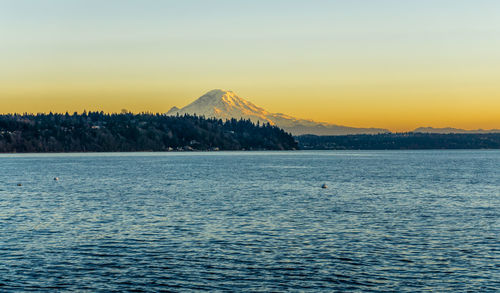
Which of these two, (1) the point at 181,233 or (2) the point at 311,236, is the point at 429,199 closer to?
(2) the point at 311,236

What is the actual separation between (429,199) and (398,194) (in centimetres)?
959

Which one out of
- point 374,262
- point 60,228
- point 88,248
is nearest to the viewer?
point 374,262

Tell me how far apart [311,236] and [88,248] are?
751 inches

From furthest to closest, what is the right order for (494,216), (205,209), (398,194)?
1. (398,194)
2. (205,209)
3. (494,216)

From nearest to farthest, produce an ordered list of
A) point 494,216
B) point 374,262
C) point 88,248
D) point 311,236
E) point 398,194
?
point 374,262 → point 88,248 → point 311,236 → point 494,216 → point 398,194

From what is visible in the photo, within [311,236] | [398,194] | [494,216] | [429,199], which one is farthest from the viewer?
[398,194]

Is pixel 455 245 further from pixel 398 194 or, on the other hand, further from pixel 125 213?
pixel 398 194

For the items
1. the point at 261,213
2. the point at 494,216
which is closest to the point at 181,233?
the point at 261,213

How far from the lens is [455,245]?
45.8 metres

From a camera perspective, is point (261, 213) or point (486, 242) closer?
point (486, 242)

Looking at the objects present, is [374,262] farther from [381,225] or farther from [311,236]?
[381,225]

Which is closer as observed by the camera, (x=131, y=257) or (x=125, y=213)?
(x=131, y=257)

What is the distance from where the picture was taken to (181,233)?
52062 millimetres

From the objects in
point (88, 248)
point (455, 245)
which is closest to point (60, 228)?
point (88, 248)
